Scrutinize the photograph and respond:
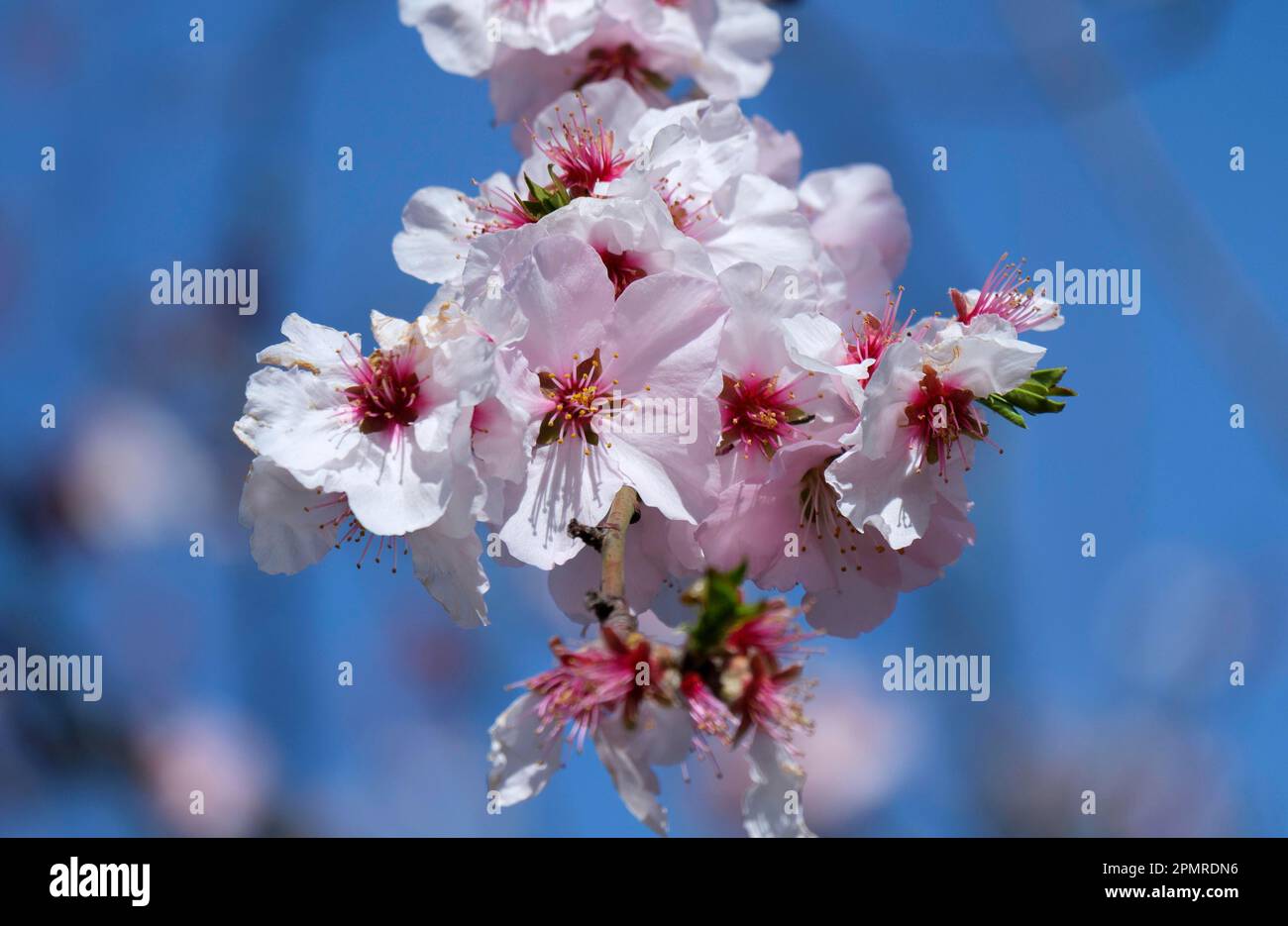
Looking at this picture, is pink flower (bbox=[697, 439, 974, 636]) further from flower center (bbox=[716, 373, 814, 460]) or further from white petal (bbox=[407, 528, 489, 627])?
white petal (bbox=[407, 528, 489, 627])

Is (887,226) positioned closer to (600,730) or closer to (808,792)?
(600,730)

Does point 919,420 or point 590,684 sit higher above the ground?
point 919,420

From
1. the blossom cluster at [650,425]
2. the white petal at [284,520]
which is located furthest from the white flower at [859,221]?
the white petal at [284,520]

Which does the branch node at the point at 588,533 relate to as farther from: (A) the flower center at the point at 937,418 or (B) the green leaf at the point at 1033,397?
(B) the green leaf at the point at 1033,397

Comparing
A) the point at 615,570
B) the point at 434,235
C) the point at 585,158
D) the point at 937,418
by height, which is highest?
the point at 585,158

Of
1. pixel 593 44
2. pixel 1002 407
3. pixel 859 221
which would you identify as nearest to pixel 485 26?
pixel 593 44

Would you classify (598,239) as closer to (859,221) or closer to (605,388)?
(605,388)
